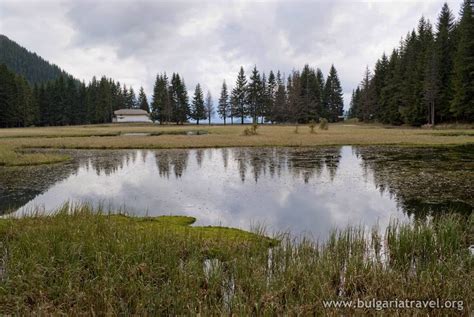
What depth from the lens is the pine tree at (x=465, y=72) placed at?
49406mm

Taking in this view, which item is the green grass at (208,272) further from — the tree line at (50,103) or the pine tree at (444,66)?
the tree line at (50,103)

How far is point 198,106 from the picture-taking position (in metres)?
104

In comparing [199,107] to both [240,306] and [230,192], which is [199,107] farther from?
[240,306]

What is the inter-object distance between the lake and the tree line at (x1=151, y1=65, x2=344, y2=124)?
66100 millimetres

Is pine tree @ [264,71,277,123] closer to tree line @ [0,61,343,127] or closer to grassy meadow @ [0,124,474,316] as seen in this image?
tree line @ [0,61,343,127]

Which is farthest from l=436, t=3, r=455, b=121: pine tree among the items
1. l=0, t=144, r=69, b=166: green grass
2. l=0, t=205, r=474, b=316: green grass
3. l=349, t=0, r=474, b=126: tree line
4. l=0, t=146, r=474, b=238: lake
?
l=0, t=205, r=474, b=316: green grass

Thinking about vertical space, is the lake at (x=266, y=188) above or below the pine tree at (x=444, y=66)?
below

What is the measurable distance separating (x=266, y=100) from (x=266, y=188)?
282 ft

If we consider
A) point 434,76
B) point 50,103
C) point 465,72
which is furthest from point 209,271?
point 50,103

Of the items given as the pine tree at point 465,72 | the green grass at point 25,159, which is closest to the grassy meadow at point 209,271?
the green grass at point 25,159

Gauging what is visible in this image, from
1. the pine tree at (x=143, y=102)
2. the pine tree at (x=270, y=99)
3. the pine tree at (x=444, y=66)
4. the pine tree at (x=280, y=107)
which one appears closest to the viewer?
the pine tree at (x=444, y=66)

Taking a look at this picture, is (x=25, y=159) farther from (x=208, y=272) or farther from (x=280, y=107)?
(x=280, y=107)

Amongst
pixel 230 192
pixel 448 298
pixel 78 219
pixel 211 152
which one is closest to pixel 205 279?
pixel 448 298

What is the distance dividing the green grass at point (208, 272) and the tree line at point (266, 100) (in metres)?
85.5
